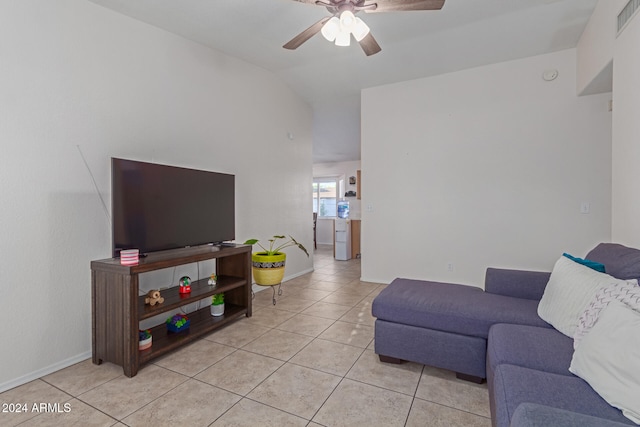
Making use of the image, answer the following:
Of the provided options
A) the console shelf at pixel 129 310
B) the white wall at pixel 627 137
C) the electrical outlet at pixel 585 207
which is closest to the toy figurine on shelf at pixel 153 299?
the console shelf at pixel 129 310

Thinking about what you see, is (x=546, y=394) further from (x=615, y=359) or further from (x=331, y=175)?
(x=331, y=175)

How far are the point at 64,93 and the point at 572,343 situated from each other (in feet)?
10.9

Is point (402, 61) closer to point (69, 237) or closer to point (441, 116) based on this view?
point (441, 116)

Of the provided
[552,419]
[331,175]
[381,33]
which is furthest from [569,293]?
[331,175]

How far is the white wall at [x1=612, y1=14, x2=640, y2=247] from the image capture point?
6.20 feet

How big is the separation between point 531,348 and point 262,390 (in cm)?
143

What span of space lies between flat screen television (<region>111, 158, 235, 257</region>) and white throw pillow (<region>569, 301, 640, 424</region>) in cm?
249

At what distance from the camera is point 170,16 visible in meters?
2.53

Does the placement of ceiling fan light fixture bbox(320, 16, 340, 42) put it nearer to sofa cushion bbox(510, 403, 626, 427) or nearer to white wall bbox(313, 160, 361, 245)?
sofa cushion bbox(510, 403, 626, 427)

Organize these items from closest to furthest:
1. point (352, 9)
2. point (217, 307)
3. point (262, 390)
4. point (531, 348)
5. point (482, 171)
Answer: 1. point (531, 348)
2. point (262, 390)
3. point (352, 9)
4. point (217, 307)
5. point (482, 171)

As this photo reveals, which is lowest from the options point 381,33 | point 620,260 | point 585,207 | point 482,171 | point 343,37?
point 620,260

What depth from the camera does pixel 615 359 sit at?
983 millimetres

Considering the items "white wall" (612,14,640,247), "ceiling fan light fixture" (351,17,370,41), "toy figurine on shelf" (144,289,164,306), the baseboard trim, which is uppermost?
"ceiling fan light fixture" (351,17,370,41)

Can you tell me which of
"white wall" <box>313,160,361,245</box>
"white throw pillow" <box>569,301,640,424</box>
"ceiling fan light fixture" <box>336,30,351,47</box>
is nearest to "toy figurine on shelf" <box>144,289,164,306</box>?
"ceiling fan light fixture" <box>336,30,351,47</box>
